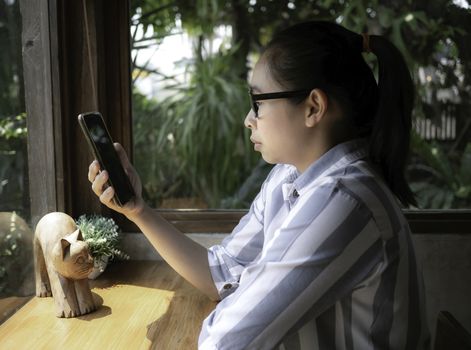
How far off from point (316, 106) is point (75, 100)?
1047mm

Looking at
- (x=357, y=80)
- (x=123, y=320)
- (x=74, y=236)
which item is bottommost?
(x=123, y=320)

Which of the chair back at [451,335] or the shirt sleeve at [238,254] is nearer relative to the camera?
the chair back at [451,335]

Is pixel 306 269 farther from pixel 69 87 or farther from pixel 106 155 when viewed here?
pixel 69 87

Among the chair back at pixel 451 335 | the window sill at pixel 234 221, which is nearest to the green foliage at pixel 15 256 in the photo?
the window sill at pixel 234 221

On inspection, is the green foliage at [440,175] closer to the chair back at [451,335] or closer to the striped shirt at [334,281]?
the chair back at [451,335]

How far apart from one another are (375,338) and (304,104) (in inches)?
17.4

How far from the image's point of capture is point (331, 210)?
0.95 meters

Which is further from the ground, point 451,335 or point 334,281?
point 334,281

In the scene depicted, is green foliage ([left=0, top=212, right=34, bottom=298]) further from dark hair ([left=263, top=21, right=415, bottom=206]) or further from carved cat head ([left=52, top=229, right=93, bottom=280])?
dark hair ([left=263, top=21, right=415, bottom=206])

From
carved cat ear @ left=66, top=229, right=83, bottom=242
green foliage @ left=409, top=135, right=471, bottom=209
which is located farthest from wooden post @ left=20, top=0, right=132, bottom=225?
green foliage @ left=409, top=135, right=471, bottom=209

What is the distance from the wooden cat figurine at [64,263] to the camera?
137 centimetres

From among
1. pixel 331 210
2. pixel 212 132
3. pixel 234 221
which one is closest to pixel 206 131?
pixel 212 132

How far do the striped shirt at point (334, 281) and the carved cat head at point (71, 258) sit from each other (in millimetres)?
448

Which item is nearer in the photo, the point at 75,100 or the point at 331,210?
the point at 331,210
